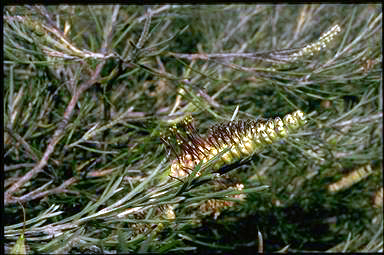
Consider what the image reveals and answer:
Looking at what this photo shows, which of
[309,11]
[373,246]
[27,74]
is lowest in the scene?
[373,246]

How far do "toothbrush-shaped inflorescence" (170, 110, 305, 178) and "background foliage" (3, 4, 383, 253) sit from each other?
0.08 ft

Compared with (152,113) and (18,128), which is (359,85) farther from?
(18,128)

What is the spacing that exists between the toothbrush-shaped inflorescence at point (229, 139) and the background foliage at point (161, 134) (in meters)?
0.02

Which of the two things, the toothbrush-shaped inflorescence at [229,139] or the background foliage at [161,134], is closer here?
the toothbrush-shaped inflorescence at [229,139]

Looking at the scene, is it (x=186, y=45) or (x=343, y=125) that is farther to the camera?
(x=186, y=45)

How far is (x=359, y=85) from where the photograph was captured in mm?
1025

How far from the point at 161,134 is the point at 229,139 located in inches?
8.6

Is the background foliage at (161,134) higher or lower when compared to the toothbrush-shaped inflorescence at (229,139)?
higher

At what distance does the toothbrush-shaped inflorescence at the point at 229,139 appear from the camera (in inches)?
14.8

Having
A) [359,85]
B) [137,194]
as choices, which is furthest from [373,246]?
[137,194]

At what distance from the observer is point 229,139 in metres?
0.40

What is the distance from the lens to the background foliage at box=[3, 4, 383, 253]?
59 centimetres

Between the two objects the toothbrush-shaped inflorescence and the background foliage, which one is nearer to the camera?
the toothbrush-shaped inflorescence

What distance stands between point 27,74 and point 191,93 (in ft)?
1.27
